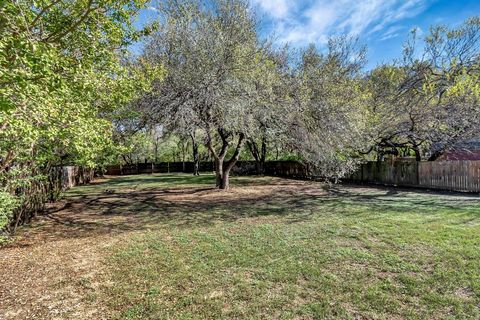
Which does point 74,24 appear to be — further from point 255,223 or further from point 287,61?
point 287,61

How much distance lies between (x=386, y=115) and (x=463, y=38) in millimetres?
3796

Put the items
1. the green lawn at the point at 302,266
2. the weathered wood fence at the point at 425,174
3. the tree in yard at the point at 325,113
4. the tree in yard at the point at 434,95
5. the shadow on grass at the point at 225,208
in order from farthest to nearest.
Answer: the tree in yard at the point at 434,95
the weathered wood fence at the point at 425,174
the tree in yard at the point at 325,113
the shadow on grass at the point at 225,208
the green lawn at the point at 302,266

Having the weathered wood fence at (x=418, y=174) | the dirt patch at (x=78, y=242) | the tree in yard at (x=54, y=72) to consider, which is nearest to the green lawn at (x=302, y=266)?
the dirt patch at (x=78, y=242)

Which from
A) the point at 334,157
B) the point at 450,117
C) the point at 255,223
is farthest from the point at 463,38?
the point at 255,223

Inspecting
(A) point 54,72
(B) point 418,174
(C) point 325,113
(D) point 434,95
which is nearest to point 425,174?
(B) point 418,174

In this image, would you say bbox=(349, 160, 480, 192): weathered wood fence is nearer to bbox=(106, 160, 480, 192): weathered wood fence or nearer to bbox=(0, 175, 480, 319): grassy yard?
bbox=(106, 160, 480, 192): weathered wood fence

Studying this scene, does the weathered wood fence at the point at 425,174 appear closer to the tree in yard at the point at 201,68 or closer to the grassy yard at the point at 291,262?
the grassy yard at the point at 291,262

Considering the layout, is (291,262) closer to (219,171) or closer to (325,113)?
(325,113)

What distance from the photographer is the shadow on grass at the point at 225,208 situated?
21.1ft

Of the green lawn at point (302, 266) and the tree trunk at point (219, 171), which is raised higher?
the tree trunk at point (219, 171)

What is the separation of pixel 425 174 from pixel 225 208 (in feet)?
28.0

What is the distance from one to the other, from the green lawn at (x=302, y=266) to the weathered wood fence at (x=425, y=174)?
3.13m

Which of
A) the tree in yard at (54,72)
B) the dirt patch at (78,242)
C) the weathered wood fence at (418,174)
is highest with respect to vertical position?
the tree in yard at (54,72)

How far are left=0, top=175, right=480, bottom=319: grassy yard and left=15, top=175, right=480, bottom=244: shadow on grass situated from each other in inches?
2.9
